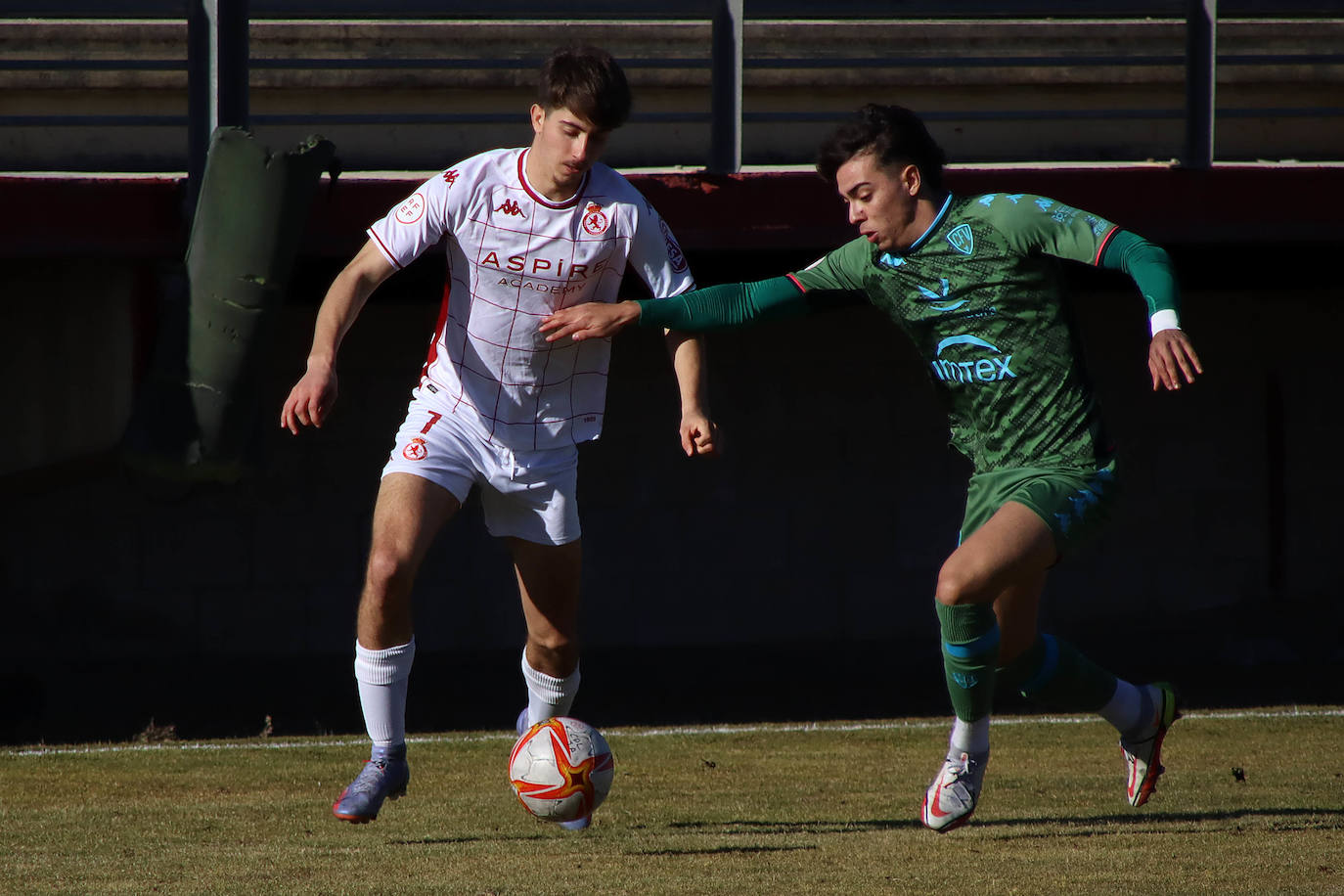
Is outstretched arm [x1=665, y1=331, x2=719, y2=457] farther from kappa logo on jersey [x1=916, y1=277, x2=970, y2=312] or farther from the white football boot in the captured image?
the white football boot

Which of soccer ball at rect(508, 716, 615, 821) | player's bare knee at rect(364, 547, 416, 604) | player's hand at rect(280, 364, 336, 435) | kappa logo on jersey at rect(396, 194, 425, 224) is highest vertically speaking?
kappa logo on jersey at rect(396, 194, 425, 224)

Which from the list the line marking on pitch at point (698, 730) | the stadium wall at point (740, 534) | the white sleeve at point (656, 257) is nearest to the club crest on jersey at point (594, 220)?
the white sleeve at point (656, 257)

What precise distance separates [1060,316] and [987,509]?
24.3 inches

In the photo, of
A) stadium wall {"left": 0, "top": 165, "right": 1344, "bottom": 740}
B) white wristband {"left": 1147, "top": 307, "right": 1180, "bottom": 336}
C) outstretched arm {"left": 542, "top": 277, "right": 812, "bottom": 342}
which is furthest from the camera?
stadium wall {"left": 0, "top": 165, "right": 1344, "bottom": 740}

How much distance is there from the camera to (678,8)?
8.82 meters

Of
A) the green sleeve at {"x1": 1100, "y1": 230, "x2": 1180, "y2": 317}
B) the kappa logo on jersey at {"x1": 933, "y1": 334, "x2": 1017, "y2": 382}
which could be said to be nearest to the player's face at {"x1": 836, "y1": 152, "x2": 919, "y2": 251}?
the kappa logo on jersey at {"x1": 933, "y1": 334, "x2": 1017, "y2": 382}

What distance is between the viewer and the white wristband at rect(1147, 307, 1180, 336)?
15.2 ft

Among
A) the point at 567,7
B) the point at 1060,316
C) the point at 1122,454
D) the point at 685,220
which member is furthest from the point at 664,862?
the point at 1122,454

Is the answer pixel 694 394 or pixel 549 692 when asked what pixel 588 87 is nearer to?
pixel 694 394

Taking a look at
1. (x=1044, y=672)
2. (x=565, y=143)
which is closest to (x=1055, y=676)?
(x=1044, y=672)

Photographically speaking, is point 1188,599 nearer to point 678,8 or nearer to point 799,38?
point 799,38

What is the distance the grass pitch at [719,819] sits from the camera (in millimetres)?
4738

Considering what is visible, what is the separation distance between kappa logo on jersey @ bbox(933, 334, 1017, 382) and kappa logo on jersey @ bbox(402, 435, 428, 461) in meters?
1.63

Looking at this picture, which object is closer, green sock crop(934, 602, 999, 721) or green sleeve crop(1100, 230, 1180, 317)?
green sleeve crop(1100, 230, 1180, 317)
